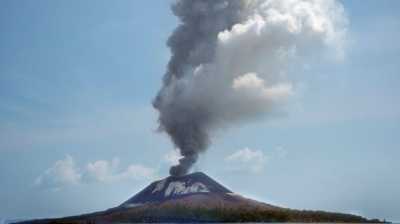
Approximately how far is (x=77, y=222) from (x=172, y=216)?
34445 mm

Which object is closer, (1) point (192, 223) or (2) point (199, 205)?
(1) point (192, 223)

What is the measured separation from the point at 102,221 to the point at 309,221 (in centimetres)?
6862

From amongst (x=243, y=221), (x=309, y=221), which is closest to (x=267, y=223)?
(x=243, y=221)

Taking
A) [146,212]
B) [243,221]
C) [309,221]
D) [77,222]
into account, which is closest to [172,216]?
[146,212]

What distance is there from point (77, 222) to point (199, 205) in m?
41.3

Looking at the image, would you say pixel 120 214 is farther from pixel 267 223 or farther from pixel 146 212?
pixel 267 223

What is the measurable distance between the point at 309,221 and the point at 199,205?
37.2m

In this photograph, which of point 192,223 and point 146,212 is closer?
point 192,223

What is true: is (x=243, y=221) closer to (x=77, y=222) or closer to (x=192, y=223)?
(x=192, y=223)

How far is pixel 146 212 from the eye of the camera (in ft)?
631

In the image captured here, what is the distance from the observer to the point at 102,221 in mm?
193125

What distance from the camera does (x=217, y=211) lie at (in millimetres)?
190625

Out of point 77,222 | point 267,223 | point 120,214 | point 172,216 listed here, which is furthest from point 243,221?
point 77,222

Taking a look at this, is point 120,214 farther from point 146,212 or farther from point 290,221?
point 290,221
